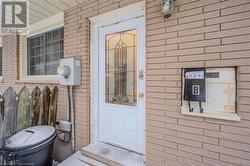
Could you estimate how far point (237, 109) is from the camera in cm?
148

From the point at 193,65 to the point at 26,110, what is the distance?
3392 mm

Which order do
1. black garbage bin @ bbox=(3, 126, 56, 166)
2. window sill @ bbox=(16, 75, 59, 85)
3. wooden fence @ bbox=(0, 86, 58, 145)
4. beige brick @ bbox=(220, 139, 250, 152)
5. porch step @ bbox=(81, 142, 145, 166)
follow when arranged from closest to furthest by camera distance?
beige brick @ bbox=(220, 139, 250, 152) → black garbage bin @ bbox=(3, 126, 56, 166) → porch step @ bbox=(81, 142, 145, 166) → wooden fence @ bbox=(0, 86, 58, 145) → window sill @ bbox=(16, 75, 59, 85)

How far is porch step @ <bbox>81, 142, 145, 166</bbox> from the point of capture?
84.8 inches

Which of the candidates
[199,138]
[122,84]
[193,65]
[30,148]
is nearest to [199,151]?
[199,138]

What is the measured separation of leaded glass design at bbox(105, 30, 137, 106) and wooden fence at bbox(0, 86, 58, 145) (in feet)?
3.90

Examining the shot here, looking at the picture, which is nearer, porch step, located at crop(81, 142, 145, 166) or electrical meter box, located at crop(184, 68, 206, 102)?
electrical meter box, located at crop(184, 68, 206, 102)

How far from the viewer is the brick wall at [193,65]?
1.46 m

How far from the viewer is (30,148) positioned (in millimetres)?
2053

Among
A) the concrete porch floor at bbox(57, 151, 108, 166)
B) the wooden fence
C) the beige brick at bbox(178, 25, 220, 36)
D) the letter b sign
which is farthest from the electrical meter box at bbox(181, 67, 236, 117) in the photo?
the wooden fence

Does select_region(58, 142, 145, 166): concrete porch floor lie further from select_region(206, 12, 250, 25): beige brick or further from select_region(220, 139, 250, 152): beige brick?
select_region(206, 12, 250, 25): beige brick

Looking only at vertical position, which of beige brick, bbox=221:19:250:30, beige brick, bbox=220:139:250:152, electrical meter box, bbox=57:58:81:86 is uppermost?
beige brick, bbox=221:19:250:30

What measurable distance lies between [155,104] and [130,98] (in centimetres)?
58

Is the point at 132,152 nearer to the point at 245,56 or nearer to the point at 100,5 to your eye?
the point at 245,56

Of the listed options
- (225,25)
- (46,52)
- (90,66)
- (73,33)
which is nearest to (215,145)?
(225,25)
